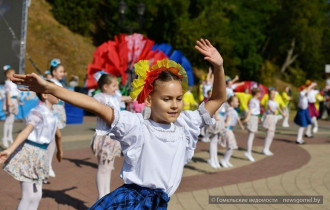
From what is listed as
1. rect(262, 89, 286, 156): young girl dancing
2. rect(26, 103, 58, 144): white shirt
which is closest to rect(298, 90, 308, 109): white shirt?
rect(262, 89, 286, 156): young girl dancing

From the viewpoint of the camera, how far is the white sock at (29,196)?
4.53 m

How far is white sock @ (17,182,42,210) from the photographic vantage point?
4531 millimetres

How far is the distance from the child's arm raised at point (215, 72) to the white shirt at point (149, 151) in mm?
389

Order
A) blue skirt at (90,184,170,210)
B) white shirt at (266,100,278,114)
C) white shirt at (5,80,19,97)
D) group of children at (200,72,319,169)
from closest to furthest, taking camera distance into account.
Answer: blue skirt at (90,184,170,210), group of children at (200,72,319,169), white shirt at (5,80,19,97), white shirt at (266,100,278,114)

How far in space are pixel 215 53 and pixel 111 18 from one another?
37615 millimetres

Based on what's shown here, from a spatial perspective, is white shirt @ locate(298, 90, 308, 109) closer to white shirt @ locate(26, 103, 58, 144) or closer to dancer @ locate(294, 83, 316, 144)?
dancer @ locate(294, 83, 316, 144)

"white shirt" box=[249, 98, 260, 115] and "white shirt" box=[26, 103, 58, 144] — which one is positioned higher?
"white shirt" box=[26, 103, 58, 144]

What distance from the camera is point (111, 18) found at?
130ft

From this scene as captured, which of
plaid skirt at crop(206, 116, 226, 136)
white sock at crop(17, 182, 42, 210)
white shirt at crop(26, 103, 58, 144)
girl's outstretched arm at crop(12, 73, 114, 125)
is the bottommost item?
plaid skirt at crop(206, 116, 226, 136)

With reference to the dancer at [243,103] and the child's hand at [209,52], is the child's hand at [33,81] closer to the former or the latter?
the child's hand at [209,52]

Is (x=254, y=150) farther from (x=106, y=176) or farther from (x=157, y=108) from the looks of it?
(x=157, y=108)

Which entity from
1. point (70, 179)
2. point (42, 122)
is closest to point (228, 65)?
point (70, 179)

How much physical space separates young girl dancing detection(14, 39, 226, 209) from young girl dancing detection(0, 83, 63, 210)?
5.80 ft

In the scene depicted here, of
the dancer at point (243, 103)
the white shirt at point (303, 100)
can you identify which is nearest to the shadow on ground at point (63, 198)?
the white shirt at point (303, 100)
